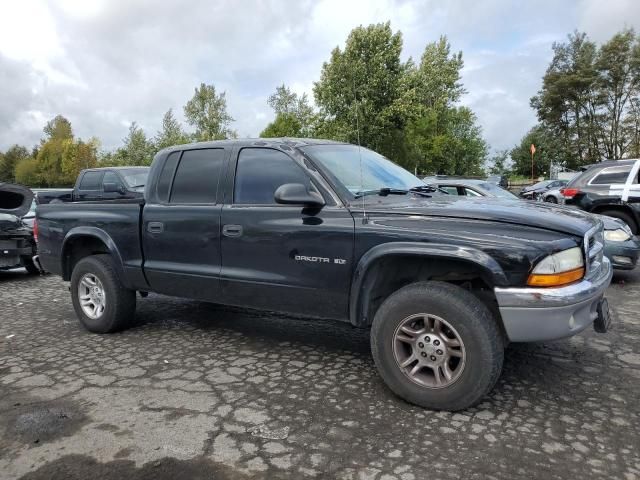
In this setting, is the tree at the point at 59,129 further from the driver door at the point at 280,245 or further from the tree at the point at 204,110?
the driver door at the point at 280,245

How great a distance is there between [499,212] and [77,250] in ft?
13.8

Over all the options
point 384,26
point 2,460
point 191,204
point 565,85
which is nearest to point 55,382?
point 2,460

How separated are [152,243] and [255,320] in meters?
1.39

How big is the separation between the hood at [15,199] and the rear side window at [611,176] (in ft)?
31.3

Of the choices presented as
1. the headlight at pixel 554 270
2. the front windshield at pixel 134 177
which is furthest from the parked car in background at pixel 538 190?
the headlight at pixel 554 270

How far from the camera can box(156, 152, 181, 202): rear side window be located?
467 centimetres

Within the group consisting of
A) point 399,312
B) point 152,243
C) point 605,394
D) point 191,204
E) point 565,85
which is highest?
point 565,85

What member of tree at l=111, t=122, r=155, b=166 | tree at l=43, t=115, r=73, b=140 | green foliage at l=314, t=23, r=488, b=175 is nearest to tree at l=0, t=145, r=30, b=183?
tree at l=43, t=115, r=73, b=140

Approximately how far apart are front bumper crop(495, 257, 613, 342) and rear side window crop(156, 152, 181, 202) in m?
3.00

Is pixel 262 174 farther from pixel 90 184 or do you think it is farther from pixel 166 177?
pixel 90 184

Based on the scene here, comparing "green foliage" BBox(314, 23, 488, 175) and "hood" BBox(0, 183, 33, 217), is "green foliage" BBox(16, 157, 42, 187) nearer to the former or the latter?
"green foliage" BBox(314, 23, 488, 175)

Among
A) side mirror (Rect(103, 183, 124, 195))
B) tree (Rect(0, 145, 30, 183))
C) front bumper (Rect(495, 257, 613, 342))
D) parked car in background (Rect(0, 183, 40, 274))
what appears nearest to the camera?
front bumper (Rect(495, 257, 613, 342))

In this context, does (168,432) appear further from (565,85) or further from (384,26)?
(565,85)

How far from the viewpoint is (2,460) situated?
2.78 metres
